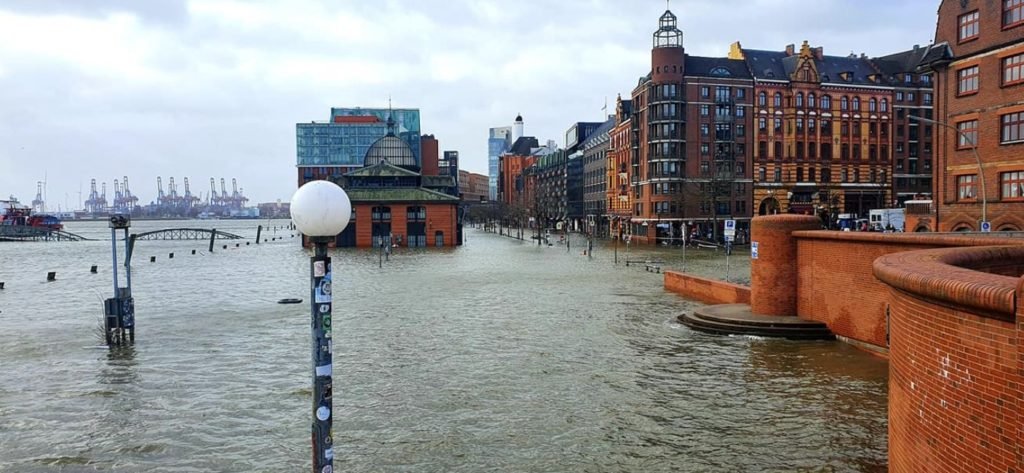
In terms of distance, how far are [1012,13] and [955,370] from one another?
117ft

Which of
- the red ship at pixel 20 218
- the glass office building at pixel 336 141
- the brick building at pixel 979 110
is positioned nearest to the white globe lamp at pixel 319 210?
the brick building at pixel 979 110

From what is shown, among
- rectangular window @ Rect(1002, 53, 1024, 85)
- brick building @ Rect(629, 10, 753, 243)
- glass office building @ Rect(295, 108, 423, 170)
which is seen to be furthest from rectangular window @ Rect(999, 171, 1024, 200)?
glass office building @ Rect(295, 108, 423, 170)

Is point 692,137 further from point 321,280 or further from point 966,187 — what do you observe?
point 321,280

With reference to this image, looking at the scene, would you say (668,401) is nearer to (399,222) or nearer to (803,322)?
(803,322)

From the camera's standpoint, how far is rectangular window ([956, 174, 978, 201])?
3791cm

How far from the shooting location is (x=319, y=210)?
21.7 feet

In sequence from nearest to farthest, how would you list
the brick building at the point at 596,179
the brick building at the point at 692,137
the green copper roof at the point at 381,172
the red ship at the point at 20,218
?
the brick building at the point at 692,137 < the green copper roof at the point at 381,172 < the brick building at the point at 596,179 < the red ship at the point at 20,218

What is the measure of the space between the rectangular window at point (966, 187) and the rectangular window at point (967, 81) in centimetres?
440

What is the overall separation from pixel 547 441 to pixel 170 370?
36.3ft

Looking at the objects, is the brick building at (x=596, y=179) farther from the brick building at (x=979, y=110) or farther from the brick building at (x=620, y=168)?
the brick building at (x=979, y=110)

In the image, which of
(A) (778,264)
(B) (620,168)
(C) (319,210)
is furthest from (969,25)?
(B) (620,168)

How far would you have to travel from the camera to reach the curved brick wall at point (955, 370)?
19.7 feet

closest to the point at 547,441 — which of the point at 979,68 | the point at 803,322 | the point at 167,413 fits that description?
the point at 167,413

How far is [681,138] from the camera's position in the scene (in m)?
83.7
